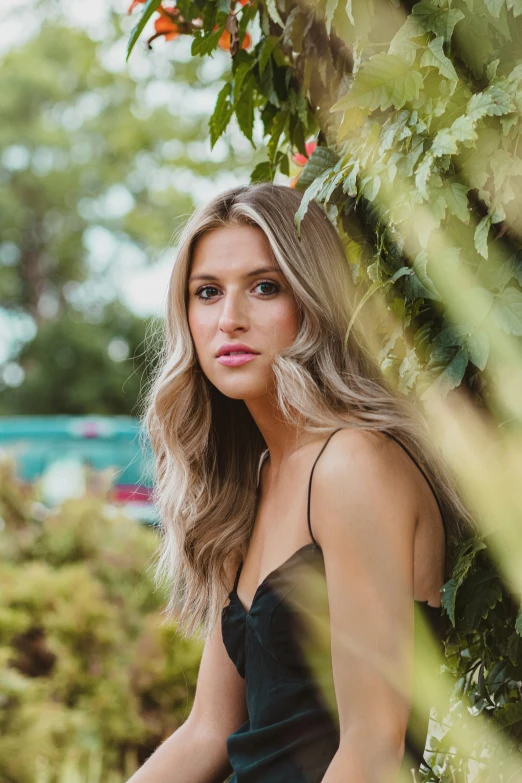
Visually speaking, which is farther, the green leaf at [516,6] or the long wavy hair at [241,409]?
the long wavy hair at [241,409]

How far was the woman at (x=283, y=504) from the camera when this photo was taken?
1612mm

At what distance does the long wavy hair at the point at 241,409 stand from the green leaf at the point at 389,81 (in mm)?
442

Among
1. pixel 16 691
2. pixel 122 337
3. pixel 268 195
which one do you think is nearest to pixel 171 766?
pixel 268 195

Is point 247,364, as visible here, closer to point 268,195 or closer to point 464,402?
point 268,195

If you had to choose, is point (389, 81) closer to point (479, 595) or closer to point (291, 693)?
point (479, 595)

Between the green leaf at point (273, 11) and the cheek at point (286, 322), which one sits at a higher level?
the green leaf at point (273, 11)

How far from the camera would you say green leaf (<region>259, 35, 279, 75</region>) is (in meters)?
1.99

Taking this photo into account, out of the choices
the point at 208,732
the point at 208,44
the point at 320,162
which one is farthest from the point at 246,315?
the point at 208,732

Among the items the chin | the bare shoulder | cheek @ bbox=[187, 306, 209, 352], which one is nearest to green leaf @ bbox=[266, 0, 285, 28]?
cheek @ bbox=[187, 306, 209, 352]

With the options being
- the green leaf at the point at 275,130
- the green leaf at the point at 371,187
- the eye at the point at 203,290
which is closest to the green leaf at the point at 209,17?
the green leaf at the point at 275,130

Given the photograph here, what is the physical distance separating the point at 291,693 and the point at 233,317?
743 millimetres

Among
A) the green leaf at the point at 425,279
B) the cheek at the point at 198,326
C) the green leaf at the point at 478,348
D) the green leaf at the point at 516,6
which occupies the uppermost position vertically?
the green leaf at the point at 516,6

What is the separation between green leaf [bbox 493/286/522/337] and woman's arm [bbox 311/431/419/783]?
1.41 feet

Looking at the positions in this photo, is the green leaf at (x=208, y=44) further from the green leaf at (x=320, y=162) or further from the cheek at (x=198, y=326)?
the cheek at (x=198, y=326)
